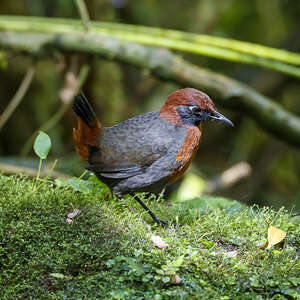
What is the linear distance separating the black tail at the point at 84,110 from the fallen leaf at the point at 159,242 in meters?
1.01

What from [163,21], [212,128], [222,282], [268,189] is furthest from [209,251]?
[163,21]

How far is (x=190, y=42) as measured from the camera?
192 inches

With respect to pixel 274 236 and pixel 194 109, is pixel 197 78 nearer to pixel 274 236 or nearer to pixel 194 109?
pixel 194 109

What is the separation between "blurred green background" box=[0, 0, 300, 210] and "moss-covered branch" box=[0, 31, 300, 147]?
154cm

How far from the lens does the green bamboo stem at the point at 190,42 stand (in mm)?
4656

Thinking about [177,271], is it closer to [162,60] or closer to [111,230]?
[111,230]

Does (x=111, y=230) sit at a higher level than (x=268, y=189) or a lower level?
higher

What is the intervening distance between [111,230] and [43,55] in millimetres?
3384

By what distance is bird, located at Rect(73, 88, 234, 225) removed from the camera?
3236 mm

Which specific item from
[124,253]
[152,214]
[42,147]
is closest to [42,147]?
[42,147]

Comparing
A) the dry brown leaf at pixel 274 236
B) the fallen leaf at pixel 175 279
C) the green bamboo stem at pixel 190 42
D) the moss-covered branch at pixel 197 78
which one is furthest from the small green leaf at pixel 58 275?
the moss-covered branch at pixel 197 78

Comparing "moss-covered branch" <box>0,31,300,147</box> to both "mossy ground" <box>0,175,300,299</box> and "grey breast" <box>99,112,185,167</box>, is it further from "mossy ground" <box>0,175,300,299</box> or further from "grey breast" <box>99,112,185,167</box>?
"mossy ground" <box>0,175,300,299</box>

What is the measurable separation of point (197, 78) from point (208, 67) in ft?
9.30

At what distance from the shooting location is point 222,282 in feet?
7.90
